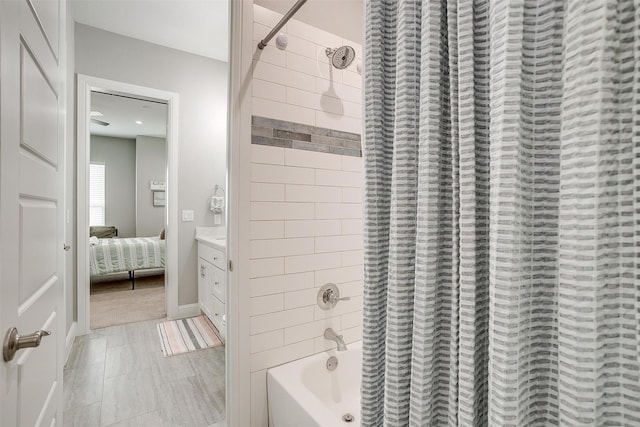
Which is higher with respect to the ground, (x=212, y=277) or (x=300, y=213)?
(x=300, y=213)

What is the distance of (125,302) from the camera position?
Answer: 392 cm

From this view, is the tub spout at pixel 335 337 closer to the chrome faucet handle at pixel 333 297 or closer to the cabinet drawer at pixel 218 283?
the chrome faucet handle at pixel 333 297

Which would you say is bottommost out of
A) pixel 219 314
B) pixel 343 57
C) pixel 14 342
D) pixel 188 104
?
pixel 219 314

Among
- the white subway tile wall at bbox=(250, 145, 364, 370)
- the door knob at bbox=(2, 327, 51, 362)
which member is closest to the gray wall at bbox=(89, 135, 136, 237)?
the white subway tile wall at bbox=(250, 145, 364, 370)

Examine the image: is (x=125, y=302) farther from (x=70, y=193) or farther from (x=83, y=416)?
(x=83, y=416)

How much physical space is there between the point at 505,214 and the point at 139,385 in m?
2.57

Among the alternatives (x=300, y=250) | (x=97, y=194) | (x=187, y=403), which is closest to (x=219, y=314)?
(x=187, y=403)

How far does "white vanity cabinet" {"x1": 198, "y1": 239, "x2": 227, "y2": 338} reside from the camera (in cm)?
268

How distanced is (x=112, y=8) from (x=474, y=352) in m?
3.72

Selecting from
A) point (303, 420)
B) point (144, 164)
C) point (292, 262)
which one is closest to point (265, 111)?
point (292, 262)

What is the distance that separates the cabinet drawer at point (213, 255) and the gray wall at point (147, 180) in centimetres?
429

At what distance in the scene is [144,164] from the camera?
682 cm

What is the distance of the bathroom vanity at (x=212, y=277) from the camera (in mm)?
2684

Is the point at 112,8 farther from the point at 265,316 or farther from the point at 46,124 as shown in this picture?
the point at 265,316
